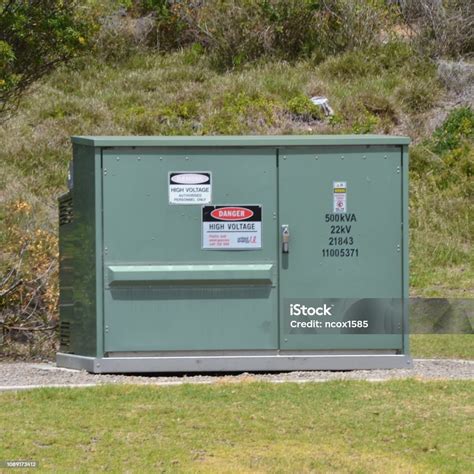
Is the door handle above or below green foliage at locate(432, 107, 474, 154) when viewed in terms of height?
below

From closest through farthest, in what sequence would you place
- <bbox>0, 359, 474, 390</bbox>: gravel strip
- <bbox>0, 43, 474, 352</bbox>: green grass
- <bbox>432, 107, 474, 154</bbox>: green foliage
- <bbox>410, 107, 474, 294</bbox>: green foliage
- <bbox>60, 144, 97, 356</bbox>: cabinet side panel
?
<bbox>0, 359, 474, 390</bbox>: gravel strip
<bbox>60, 144, 97, 356</bbox>: cabinet side panel
<bbox>410, 107, 474, 294</bbox>: green foliage
<bbox>0, 43, 474, 352</bbox>: green grass
<bbox>432, 107, 474, 154</bbox>: green foliage

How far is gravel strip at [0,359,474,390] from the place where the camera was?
28.9ft

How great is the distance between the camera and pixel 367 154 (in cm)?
944

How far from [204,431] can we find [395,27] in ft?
74.3

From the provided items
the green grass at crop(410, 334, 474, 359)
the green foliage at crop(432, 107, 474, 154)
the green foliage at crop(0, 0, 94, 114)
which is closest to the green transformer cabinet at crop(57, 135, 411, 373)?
the green grass at crop(410, 334, 474, 359)

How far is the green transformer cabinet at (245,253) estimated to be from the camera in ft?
30.6

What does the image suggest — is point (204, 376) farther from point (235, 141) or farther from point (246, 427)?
point (246, 427)

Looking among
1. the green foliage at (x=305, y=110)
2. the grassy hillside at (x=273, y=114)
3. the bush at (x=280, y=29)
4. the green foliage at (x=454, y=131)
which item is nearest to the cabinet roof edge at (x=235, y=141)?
the grassy hillside at (x=273, y=114)

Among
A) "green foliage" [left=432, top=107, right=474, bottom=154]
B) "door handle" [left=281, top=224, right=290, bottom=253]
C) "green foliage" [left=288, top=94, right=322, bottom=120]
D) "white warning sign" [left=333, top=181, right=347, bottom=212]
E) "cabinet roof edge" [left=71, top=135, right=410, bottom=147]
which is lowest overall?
"door handle" [left=281, top=224, right=290, bottom=253]

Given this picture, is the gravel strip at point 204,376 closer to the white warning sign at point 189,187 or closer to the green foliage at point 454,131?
the white warning sign at point 189,187

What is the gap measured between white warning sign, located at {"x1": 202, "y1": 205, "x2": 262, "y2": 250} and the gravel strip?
1093 millimetres

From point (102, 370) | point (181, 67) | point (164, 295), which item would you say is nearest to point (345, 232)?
point (164, 295)

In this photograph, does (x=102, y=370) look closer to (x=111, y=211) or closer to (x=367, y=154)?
(x=111, y=211)

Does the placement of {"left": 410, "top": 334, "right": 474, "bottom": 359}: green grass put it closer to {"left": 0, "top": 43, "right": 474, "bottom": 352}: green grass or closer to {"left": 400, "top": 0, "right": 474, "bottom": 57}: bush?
{"left": 0, "top": 43, "right": 474, "bottom": 352}: green grass
